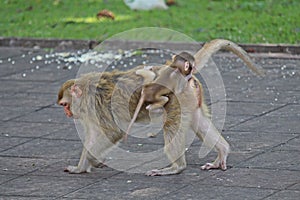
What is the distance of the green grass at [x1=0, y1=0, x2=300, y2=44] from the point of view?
1207 cm

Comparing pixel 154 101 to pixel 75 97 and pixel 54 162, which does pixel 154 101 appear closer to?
pixel 75 97

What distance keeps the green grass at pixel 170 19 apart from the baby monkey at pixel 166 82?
5452mm

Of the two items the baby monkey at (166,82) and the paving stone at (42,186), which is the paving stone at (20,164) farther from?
the baby monkey at (166,82)

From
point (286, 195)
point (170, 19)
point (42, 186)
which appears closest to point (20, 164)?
point (42, 186)

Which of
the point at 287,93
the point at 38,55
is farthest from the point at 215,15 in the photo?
the point at 287,93

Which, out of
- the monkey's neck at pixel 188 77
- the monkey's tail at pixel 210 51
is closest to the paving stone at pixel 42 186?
the monkey's neck at pixel 188 77

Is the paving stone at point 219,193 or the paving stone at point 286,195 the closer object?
the paving stone at point 286,195

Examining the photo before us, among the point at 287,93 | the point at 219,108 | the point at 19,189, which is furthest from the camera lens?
the point at 287,93

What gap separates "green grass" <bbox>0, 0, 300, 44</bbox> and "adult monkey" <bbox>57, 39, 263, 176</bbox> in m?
5.14

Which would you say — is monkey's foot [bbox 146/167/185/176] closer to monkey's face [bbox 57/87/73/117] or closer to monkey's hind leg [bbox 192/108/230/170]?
monkey's hind leg [bbox 192/108/230/170]

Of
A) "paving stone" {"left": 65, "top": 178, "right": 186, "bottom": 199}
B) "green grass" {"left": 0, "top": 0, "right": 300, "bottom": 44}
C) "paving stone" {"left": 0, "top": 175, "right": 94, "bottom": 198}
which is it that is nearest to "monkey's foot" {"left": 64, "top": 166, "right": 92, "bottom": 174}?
"paving stone" {"left": 0, "top": 175, "right": 94, "bottom": 198}

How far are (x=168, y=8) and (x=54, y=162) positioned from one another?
25.5 feet

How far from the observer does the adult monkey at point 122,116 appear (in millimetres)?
6348

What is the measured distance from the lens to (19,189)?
6.13m
